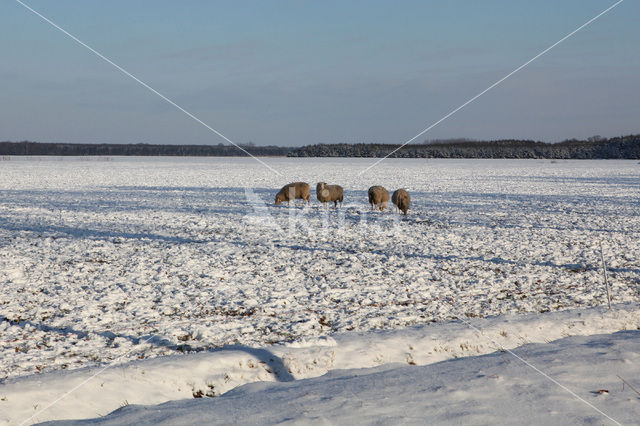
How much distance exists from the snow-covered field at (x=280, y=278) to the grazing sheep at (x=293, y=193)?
8.16 feet

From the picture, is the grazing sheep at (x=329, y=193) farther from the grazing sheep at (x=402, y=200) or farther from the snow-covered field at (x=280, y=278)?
the grazing sheep at (x=402, y=200)

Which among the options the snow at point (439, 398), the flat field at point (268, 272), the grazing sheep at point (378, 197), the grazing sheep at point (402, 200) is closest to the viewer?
the snow at point (439, 398)

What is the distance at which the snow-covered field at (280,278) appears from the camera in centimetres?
663

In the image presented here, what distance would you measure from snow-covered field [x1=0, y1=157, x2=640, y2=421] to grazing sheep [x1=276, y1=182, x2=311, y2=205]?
8.16 ft

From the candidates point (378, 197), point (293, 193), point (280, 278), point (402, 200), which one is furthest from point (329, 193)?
point (280, 278)

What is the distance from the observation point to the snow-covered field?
→ 663 centimetres

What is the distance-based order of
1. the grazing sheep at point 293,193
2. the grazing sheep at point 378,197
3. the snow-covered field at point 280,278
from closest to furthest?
1. the snow-covered field at point 280,278
2. the grazing sheep at point 378,197
3. the grazing sheep at point 293,193

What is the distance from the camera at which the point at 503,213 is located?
1973 centimetres

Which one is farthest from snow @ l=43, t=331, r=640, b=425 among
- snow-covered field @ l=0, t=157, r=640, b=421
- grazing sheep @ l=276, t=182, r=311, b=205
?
grazing sheep @ l=276, t=182, r=311, b=205

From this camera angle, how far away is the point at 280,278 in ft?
33.1

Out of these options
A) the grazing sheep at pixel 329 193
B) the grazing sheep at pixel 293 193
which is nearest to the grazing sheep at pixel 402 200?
the grazing sheep at pixel 329 193

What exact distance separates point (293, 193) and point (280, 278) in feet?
42.5

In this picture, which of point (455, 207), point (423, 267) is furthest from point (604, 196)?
point (423, 267)

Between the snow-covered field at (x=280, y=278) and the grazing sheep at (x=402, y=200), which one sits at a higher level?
the grazing sheep at (x=402, y=200)
